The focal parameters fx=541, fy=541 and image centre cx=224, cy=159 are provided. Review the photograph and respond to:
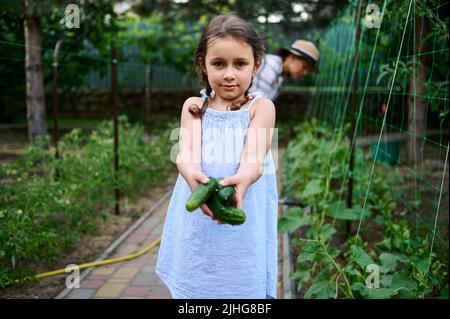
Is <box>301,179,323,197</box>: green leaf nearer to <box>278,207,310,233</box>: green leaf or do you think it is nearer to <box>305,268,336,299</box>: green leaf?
<box>278,207,310,233</box>: green leaf

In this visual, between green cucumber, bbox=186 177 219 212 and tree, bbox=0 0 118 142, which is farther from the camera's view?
tree, bbox=0 0 118 142

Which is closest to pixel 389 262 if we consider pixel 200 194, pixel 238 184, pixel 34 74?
pixel 238 184

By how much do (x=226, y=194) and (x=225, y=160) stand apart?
239 millimetres

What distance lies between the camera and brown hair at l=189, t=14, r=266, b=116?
5.86 ft

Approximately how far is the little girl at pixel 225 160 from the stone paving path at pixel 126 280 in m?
1.66

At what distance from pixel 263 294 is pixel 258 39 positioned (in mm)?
906

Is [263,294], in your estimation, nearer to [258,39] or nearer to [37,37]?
[258,39]

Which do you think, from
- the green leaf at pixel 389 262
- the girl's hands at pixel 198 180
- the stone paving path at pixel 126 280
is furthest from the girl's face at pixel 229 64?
the stone paving path at pixel 126 280

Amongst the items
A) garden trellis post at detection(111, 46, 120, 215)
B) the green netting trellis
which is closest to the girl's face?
the green netting trellis

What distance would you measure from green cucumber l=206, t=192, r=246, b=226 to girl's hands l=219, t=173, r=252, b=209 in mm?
45

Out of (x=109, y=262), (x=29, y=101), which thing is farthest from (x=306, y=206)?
(x=29, y=101)

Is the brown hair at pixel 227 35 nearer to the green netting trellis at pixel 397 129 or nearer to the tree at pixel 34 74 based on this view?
the green netting trellis at pixel 397 129

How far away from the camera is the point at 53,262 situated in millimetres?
3869

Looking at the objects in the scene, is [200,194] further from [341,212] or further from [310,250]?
[341,212]
